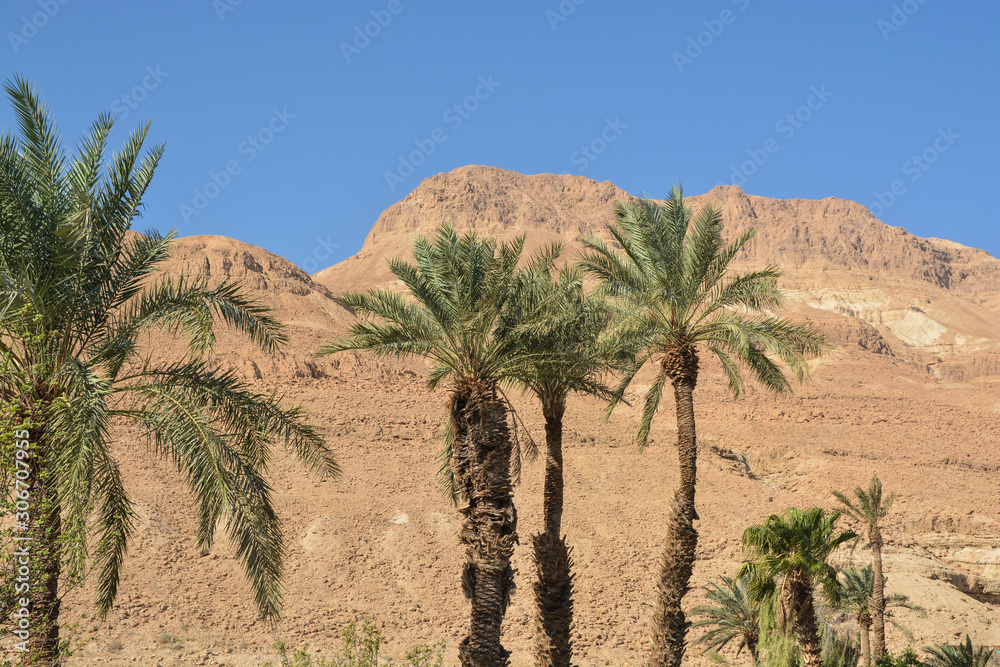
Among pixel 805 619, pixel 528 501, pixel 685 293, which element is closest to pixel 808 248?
pixel 528 501

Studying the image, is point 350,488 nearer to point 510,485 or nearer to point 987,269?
point 510,485

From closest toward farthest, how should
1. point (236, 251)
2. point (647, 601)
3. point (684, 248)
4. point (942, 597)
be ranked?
point (684, 248), point (647, 601), point (942, 597), point (236, 251)

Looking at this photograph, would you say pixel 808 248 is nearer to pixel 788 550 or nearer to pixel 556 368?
pixel 788 550

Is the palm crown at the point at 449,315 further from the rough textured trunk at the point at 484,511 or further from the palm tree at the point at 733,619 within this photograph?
the palm tree at the point at 733,619

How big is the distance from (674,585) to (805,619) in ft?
12.3

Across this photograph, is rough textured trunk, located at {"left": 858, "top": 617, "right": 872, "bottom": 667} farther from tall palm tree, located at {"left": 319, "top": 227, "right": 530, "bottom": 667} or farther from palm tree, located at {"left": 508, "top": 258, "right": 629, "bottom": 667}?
tall palm tree, located at {"left": 319, "top": 227, "right": 530, "bottom": 667}

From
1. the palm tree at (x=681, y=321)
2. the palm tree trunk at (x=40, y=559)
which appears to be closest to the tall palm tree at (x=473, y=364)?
the palm tree at (x=681, y=321)

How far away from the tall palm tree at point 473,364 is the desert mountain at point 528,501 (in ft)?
11.0

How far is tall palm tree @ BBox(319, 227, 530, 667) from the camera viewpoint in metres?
12.8

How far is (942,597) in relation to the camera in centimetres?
3456

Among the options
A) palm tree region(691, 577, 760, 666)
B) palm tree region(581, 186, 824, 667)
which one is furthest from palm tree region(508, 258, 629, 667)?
palm tree region(691, 577, 760, 666)

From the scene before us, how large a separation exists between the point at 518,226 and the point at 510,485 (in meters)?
125

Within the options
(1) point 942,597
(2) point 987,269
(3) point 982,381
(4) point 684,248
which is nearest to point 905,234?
(2) point 987,269

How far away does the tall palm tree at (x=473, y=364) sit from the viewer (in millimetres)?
12773
